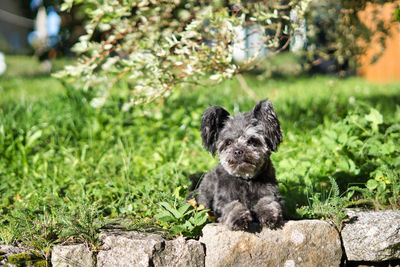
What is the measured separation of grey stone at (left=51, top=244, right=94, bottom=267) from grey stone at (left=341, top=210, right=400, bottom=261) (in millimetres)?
2003

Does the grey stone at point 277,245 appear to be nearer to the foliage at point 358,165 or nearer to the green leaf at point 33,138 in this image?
the foliage at point 358,165

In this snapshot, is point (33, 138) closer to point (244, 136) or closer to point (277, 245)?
point (244, 136)

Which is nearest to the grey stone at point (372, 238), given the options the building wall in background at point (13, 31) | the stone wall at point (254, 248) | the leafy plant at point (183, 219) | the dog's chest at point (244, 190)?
the stone wall at point (254, 248)

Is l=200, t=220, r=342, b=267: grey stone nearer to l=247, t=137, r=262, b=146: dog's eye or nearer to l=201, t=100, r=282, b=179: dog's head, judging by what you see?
l=201, t=100, r=282, b=179: dog's head

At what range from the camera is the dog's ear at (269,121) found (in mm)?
3283

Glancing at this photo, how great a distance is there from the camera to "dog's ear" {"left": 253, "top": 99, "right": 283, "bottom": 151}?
3.28 metres

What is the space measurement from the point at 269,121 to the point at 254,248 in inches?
40.1

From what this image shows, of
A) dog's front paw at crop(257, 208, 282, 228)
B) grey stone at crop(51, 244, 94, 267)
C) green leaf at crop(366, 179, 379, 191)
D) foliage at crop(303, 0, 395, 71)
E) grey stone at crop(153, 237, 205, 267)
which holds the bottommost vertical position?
green leaf at crop(366, 179, 379, 191)

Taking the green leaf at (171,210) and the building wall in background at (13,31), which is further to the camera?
the building wall in background at (13,31)

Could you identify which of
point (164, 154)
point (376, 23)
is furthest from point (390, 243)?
point (376, 23)

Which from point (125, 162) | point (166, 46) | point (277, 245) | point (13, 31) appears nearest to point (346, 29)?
point (166, 46)

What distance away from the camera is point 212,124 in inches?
134

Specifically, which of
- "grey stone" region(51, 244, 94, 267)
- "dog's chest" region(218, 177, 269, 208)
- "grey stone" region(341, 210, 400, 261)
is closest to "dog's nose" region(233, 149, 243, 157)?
"dog's chest" region(218, 177, 269, 208)

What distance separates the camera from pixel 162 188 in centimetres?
403
